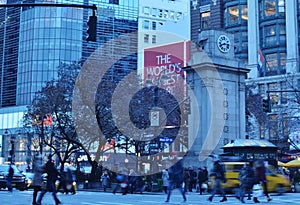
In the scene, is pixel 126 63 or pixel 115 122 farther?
pixel 126 63

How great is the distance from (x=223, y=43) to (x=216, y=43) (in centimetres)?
88

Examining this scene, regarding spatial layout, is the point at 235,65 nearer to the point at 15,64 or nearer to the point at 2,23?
the point at 15,64

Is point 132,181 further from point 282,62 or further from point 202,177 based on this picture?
point 282,62

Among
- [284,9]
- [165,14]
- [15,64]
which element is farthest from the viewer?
[165,14]

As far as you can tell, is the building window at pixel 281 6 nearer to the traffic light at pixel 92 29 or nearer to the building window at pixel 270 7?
the building window at pixel 270 7

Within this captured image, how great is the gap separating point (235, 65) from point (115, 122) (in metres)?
12.7

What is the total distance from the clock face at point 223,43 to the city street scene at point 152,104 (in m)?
0.13

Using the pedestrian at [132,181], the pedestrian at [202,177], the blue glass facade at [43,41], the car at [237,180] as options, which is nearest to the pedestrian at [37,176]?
the car at [237,180]

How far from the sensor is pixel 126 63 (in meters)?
108

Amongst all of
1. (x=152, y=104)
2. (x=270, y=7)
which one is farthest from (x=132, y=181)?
(x=270, y=7)

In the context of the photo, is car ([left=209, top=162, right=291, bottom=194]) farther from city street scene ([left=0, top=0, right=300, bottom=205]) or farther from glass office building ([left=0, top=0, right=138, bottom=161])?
glass office building ([left=0, top=0, right=138, bottom=161])

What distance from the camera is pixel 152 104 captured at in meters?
49.8

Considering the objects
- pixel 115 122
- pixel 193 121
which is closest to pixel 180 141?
pixel 115 122

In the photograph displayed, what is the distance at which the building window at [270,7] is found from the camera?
3143 inches
